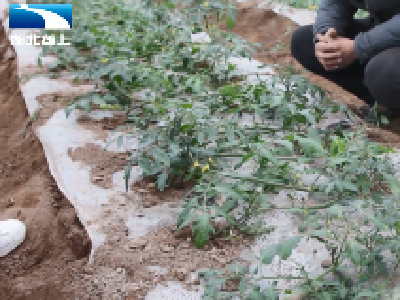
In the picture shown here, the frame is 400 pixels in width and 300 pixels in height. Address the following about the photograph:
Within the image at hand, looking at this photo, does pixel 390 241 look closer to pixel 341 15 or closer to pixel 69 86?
pixel 341 15

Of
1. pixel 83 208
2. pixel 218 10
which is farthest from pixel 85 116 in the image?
pixel 218 10

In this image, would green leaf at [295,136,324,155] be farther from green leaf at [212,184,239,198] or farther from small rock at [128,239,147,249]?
small rock at [128,239,147,249]

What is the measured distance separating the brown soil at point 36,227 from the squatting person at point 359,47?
146 centimetres

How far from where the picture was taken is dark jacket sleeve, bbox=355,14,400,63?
2.14 metres

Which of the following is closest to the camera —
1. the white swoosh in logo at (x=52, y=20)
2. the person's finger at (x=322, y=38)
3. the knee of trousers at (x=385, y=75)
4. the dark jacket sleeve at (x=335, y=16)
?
the knee of trousers at (x=385, y=75)

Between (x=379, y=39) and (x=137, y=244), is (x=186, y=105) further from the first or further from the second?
(x=379, y=39)

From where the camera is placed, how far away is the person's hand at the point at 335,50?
7.45 ft

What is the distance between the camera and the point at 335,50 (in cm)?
231

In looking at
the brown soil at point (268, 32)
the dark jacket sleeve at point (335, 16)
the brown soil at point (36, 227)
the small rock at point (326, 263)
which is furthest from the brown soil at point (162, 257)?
the brown soil at point (268, 32)

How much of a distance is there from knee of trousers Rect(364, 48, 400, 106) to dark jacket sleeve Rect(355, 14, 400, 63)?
0.04 m

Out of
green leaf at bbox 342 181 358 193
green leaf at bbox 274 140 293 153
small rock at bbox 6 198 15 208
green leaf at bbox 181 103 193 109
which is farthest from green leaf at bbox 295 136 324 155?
small rock at bbox 6 198 15 208

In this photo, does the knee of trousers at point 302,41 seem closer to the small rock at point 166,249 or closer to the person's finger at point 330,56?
the person's finger at point 330,56

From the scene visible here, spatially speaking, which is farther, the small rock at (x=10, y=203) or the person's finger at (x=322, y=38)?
the person's finger at (x=322, y=38)

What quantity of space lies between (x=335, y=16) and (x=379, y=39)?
42 cm
